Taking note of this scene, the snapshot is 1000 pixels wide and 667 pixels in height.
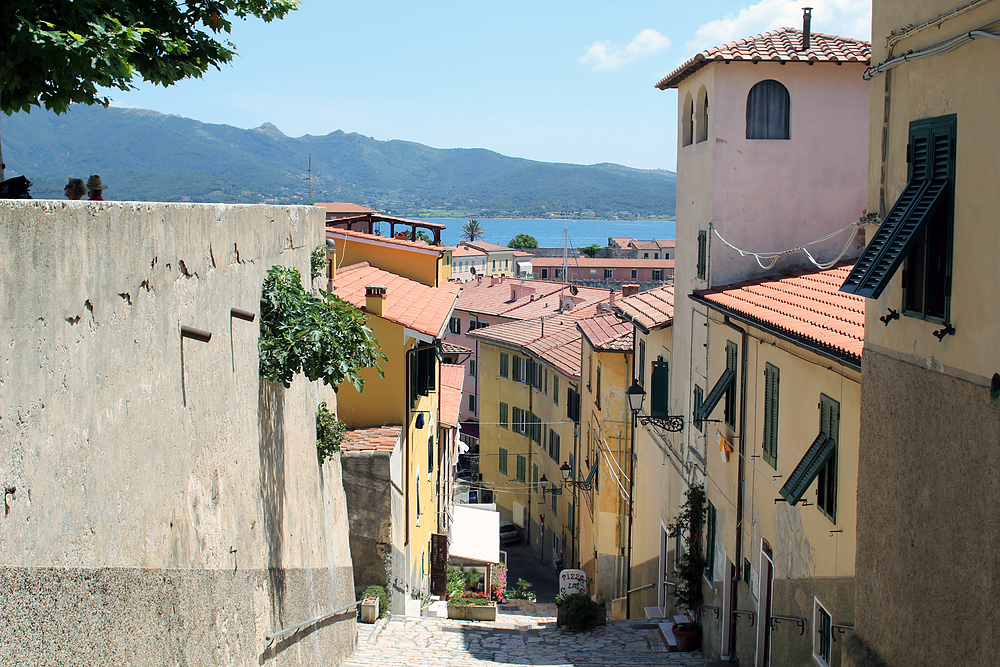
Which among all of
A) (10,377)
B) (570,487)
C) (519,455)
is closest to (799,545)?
Answer: (10,377)

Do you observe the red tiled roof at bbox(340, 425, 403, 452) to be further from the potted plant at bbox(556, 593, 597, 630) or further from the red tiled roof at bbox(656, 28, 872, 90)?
the red tiled roof at bbox(656, 28, 872, 90)

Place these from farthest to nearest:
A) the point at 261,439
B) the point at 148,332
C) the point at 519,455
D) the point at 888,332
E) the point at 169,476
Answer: the point at 519,455 < the point at 261,439 < the point at 888,332 < the point at 169,476 < the point at 148,332

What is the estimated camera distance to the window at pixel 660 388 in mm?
20516

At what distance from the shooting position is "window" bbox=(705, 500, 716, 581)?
16.6m

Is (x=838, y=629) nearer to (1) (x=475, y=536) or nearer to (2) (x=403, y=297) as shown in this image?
(2) (x=403, y=297)

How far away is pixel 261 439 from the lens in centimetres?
903

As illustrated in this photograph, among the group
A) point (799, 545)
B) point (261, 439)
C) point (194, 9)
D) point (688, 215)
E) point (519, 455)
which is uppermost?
point (194, 9)

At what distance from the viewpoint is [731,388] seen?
15234mm

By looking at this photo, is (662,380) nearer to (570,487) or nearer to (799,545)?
(799,545)

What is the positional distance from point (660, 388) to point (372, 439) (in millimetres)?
6876

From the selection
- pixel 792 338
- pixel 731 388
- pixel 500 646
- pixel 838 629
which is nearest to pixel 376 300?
pixel 500 646


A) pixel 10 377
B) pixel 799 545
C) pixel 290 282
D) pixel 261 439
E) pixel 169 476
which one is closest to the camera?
pixel 10 377

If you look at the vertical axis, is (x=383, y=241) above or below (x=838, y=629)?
above

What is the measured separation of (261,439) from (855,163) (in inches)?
521
